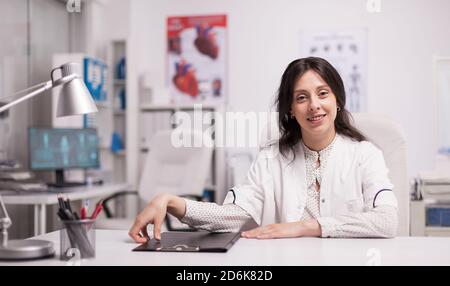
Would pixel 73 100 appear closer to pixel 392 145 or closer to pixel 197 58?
pixel 392 145

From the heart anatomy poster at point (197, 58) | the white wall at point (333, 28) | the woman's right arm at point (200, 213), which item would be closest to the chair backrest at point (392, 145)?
the white wall at point (333, 28)

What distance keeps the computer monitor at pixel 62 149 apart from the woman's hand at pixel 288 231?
2066mm

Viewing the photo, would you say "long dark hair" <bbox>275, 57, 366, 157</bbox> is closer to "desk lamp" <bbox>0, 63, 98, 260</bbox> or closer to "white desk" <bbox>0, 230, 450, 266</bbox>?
"white desk" <bbox>0, 230, 450, 266</bbox>

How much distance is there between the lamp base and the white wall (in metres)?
0.86

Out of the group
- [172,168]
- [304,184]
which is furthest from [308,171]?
[172,168]

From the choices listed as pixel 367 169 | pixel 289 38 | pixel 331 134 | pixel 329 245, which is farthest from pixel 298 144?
pixel 289 38

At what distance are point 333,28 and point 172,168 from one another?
1.36 m

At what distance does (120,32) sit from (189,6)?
713mm

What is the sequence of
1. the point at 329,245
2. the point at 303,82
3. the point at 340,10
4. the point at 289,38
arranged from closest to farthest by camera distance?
the point at 329,245, the point at 303,82, the point at 340,10, the point at 289,38

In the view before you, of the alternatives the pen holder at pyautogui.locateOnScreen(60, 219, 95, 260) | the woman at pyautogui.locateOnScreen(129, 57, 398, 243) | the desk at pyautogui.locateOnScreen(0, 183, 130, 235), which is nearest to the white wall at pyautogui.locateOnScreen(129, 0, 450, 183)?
the woman at pyautogui.locateOnScreen(129, 57, 398, 243)

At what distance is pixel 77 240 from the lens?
0.90 meters

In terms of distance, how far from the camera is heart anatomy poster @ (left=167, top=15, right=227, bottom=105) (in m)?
3.41

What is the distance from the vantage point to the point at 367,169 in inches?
53.7
